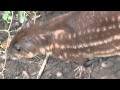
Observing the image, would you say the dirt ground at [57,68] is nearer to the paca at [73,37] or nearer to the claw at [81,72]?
the claw at [81,72]

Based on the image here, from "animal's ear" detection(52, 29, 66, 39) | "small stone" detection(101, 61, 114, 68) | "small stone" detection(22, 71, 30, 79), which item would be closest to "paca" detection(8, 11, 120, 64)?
"animal's ear" detection(52, 29, 66, 39)

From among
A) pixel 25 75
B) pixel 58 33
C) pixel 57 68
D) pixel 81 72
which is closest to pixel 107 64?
pixel 81 72

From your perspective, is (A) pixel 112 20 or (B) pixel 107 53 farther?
(B) pixel 107 53

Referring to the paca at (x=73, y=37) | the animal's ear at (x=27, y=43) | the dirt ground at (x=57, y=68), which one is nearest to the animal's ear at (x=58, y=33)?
the paca at (x=73, y=37)

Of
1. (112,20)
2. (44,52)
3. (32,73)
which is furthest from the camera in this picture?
(32,73)

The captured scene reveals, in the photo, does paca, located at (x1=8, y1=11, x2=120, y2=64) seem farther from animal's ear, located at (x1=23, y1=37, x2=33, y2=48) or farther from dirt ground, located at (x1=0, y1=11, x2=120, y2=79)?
dirt ground, located at (x1=0, y1=11, x2=120, y2=79)

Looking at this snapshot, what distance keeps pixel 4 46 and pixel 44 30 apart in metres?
0.67

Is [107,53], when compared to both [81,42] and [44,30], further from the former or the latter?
[44,30]

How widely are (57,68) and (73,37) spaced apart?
0.49 metres

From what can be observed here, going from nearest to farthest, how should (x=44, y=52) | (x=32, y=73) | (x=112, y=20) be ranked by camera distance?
1. (x=112, y=20)
2. (x=44, y=52)
3. (x=32, y=73)

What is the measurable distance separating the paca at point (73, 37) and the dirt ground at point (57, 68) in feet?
0.66

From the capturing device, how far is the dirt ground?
382cm

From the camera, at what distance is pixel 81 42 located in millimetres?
3529

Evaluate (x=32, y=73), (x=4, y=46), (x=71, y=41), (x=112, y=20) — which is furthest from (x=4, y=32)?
(x=112, y=20)
